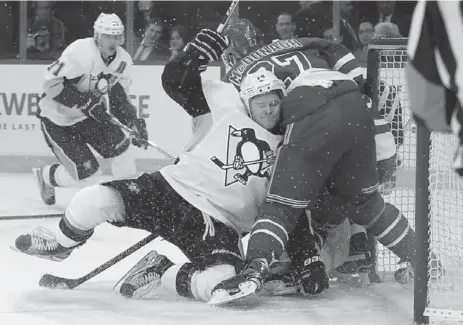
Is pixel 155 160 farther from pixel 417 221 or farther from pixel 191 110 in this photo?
pixel 417 221

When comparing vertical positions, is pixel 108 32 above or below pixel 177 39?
below

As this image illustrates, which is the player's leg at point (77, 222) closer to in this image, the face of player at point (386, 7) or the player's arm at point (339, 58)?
the player's arm at point (339, 58)

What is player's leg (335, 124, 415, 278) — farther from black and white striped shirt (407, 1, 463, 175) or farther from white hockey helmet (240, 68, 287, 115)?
black and white striped shirt (407, 1, 463, 175)

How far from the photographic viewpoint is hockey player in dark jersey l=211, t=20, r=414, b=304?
2.64 meters

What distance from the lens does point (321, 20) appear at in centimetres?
615

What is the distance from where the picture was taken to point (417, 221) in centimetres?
247

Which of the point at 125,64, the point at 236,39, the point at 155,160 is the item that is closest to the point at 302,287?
the point at 236,39

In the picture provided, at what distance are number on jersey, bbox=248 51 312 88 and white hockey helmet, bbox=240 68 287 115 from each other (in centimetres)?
10

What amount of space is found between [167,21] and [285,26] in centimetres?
80

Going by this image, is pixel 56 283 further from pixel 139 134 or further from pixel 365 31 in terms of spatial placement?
pixel 365 31

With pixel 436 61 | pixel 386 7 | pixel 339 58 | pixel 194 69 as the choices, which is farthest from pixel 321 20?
pixel 436 61

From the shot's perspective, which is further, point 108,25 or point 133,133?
point 133,133

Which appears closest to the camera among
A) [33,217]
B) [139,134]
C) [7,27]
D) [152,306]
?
[152,306]

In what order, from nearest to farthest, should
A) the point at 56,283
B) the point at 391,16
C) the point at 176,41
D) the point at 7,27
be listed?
1. the point at 56,283
2. the point at 391,16
3. the point at 176,41
4. the point at 7,27
